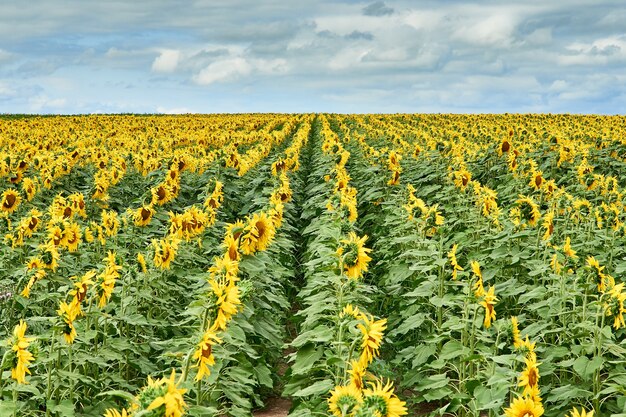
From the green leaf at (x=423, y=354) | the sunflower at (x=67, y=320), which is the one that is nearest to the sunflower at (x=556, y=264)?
the green leaf at (x=423, y=354)

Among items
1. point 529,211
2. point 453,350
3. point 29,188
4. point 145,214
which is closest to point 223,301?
point 453,350

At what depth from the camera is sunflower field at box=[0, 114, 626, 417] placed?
14.3ft

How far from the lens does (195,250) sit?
830cm

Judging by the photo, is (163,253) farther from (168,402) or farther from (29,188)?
(29,188)

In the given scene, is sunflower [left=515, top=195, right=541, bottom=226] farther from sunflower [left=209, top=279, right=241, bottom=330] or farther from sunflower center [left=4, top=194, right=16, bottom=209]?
sunflower center [left=4, top=194, right=16, bottom=209]

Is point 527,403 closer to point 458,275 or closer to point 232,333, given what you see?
point 232,333

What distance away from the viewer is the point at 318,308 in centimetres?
556

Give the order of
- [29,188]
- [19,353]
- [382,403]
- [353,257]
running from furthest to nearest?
[29,188] < [353,257] < [19,353] < [382,403]

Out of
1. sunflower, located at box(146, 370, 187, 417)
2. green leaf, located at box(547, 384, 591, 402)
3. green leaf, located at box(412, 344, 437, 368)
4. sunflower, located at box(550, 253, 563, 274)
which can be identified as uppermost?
sunflower, located at box(146, 370, 187, 417)

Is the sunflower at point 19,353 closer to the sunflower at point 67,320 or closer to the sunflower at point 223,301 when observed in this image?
the sunflower at point 67,320

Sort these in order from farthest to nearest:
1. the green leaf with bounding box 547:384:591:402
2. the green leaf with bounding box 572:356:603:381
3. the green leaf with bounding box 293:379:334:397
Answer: the green leaf with bounding box 547:384:591:402 → the green leaf with bounding box 572:356:603:381 → the green leaf with bounding box 293:379:334:397

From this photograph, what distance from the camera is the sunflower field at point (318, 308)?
4352 mm

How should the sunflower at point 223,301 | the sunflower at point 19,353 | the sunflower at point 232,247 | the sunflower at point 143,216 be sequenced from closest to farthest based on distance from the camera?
the sunflower at point 19,353, the sunflower at point 223,301, the sunflower at point 232,247, the sunflower at point 143,216

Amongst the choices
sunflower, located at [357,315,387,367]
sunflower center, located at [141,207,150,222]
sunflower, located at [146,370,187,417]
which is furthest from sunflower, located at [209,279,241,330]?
sunflower center, located at [141,207,150,222]
